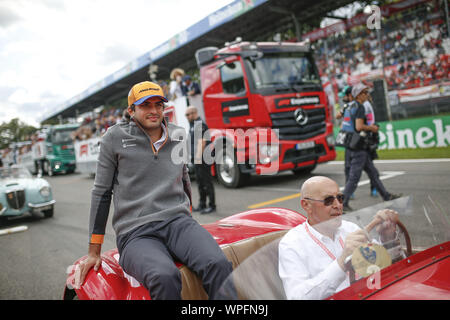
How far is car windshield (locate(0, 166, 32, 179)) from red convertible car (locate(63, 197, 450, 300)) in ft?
20.2

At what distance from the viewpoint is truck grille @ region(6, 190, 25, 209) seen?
22.8ft

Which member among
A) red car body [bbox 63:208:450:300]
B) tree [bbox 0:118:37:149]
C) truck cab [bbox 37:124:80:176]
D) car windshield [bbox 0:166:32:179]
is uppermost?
tree [bbox 0:118:37:149]

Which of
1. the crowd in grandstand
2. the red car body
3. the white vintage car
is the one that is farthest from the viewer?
the crowd in grandstand

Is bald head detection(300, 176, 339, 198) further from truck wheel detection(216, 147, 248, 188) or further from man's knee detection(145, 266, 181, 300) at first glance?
truck wheel detection(216, 147, 248, 188)

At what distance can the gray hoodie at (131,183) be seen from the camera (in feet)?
A: 7.15

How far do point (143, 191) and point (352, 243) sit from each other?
1.24 meters

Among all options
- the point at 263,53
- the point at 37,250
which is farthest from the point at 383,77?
the point at 37,250

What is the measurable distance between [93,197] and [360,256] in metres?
1.52

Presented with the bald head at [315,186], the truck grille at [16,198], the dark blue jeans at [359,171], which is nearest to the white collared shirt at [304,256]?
the bald head at [315,186]

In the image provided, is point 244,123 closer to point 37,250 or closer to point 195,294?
point 37,250

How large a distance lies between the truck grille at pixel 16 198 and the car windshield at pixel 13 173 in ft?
1.94

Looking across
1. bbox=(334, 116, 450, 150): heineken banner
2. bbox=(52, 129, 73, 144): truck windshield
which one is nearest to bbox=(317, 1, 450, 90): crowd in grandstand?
bbox=(334, 116, 450, 150): heineken banner

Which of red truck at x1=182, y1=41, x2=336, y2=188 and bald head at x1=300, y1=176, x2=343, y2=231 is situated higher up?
red truck at x1=182, y1=41, x2=336, y2=188

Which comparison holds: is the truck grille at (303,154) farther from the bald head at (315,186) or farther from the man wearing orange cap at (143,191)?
the bald head at (315,186)
